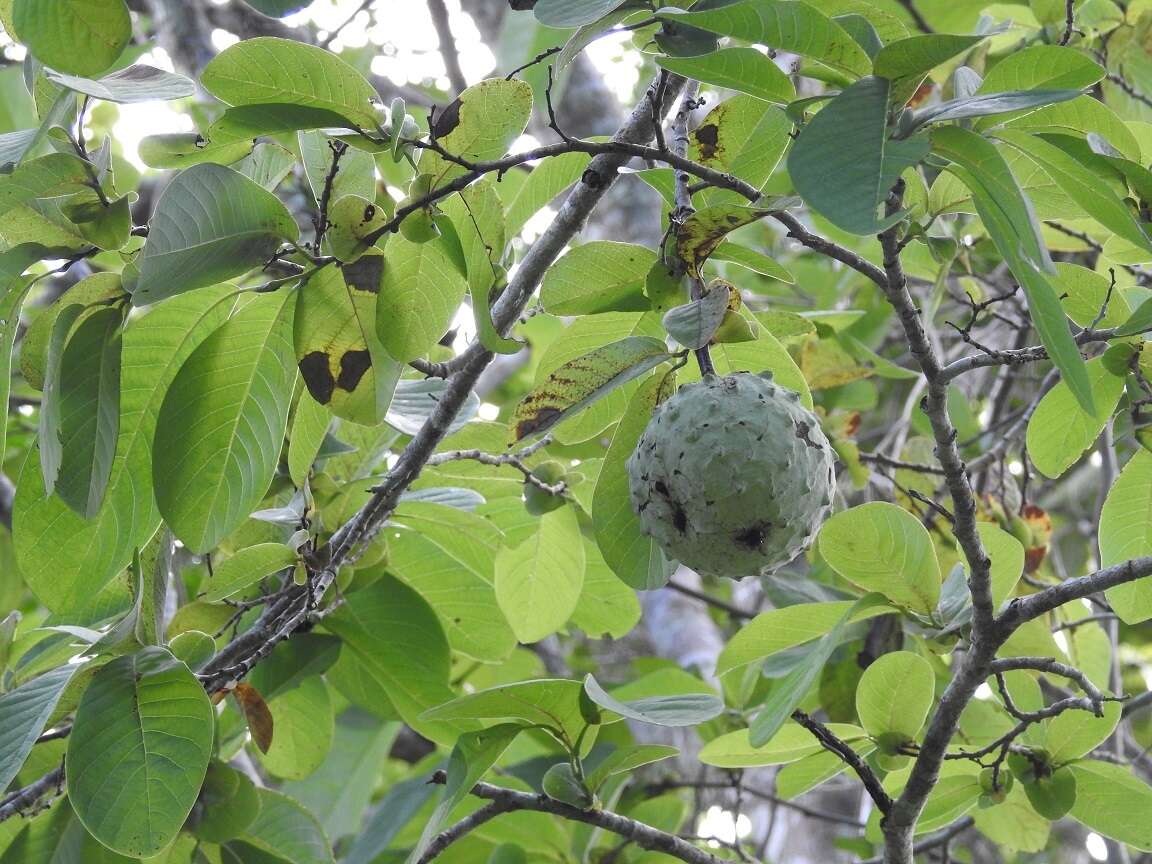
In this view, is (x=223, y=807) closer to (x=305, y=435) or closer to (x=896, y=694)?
(x=305, y=435)

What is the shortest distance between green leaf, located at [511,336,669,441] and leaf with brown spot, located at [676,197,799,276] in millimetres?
114

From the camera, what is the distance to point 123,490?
4.89 ft

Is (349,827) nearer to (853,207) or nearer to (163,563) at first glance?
(163,563)

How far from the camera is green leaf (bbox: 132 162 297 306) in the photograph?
1136 mm

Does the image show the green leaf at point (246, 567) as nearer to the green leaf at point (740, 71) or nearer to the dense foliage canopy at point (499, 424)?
the dense foliage canopy at point (499, 424)

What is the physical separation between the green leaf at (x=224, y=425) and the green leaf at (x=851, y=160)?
2.29 ft

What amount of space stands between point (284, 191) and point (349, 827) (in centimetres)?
238

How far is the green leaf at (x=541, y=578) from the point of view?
6.45ft

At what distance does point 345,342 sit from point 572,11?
1.63 feet

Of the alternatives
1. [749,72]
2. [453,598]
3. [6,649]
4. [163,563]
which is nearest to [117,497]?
[163,563]

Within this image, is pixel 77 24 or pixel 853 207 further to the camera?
pixel 77 24

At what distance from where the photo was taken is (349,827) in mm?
2770

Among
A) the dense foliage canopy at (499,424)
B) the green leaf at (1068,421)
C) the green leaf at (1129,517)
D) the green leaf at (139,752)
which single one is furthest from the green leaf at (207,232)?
the green leaf at (1129,517)

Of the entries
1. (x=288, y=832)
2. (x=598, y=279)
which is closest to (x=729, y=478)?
(x=598, y=279)
